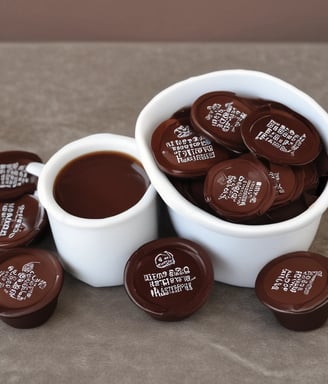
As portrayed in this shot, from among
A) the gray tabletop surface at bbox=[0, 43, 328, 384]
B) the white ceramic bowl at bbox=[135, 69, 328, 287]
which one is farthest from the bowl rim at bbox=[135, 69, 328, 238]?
the gray tabletop surface at bbox=[0, 43, 328, 384]

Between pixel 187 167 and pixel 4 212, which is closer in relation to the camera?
pixel 187 167

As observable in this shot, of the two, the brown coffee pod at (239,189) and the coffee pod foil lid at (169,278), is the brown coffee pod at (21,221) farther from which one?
the brown coffee pod at (239,189)

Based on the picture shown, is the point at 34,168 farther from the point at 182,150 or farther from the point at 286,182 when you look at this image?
the point at 286,182

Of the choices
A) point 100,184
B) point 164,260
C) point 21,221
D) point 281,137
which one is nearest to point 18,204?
point 21,221

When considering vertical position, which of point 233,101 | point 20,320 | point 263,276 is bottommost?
point 20,320
